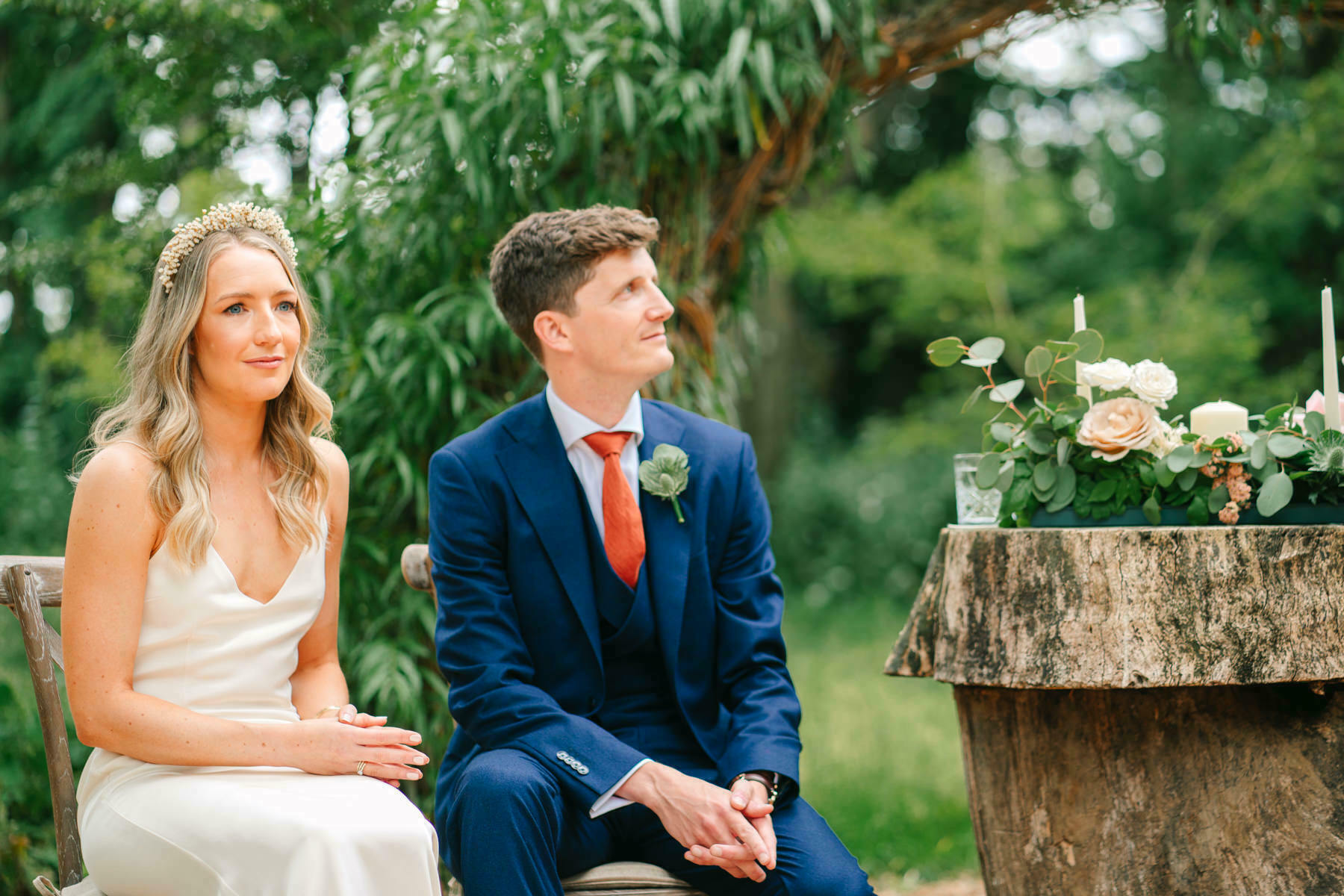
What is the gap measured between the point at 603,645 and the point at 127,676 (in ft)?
2.64

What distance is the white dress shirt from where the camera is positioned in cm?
213

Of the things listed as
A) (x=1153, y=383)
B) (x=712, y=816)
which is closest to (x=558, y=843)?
(x=712, y=816)

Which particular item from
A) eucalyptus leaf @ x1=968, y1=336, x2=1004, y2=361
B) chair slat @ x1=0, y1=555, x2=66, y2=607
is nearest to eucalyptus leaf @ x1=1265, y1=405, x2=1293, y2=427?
eucalyptus leaf @ x1=968, y1=336, x2=1004, y2=361

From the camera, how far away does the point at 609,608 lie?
2.04 meters

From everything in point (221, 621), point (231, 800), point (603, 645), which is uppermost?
point (221, 621)

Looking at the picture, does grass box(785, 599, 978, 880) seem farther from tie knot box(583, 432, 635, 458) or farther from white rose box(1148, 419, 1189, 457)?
tie knot box(583, 432, 635, 458)

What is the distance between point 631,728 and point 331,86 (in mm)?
2891

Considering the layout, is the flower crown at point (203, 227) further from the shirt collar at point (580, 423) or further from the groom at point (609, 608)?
the shirt collar at point (580, 423)

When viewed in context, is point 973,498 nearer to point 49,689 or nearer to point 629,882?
point 629,882

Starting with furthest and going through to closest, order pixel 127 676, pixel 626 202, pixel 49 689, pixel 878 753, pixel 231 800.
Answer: pixel 878 753, pixel 626 202, pixel 49 689, pixel 127 676, pixel 231 800

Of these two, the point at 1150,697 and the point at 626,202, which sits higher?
the point at 626,202

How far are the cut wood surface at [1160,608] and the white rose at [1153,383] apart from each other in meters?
0.25

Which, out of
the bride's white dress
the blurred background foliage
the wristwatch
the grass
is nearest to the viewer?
the bride's white dress

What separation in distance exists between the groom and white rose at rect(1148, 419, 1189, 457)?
755 mm
